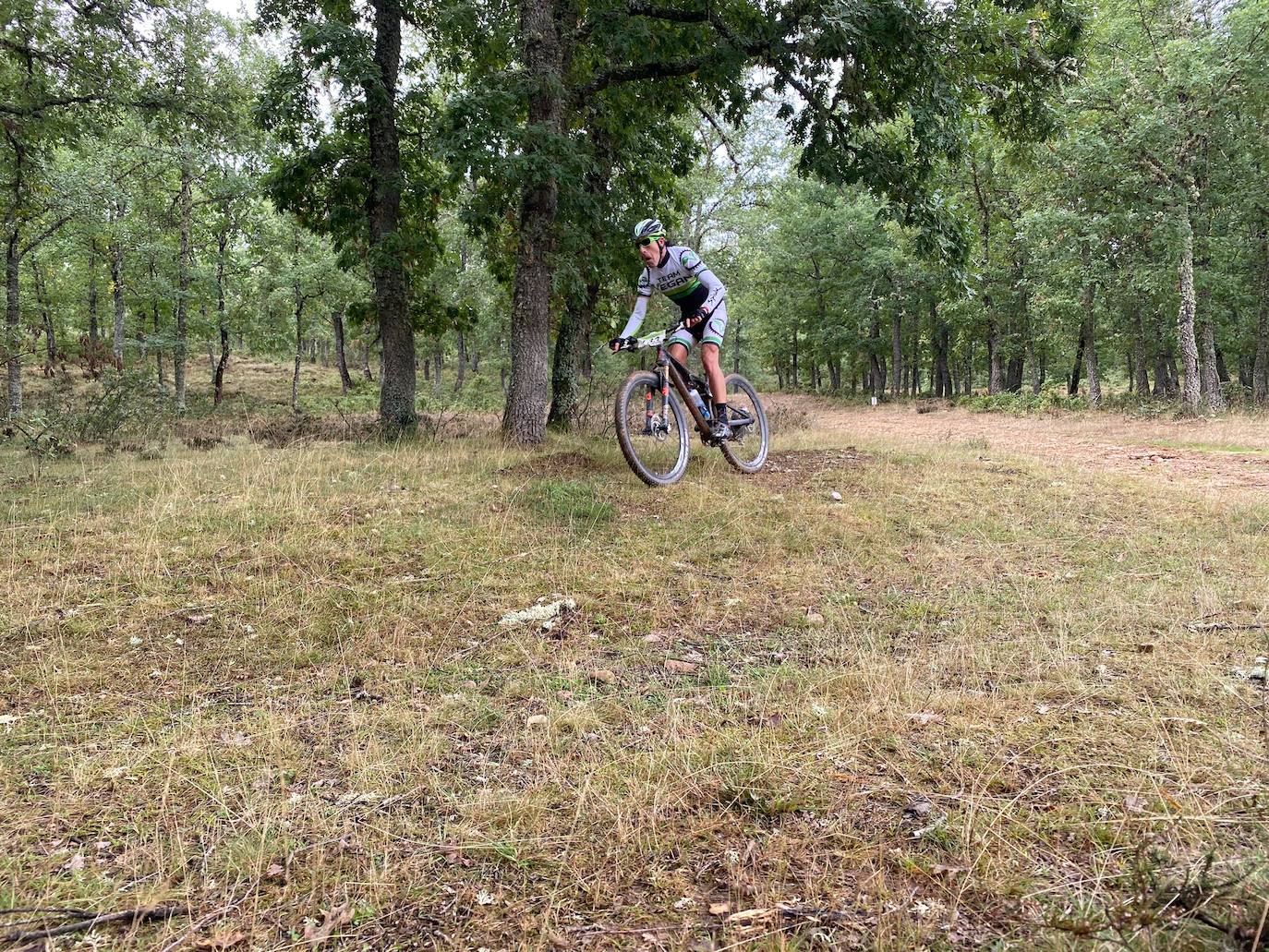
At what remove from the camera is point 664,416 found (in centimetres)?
699

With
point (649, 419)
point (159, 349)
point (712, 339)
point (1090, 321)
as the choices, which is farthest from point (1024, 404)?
point (159, 349)

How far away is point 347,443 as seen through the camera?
34.0 ft

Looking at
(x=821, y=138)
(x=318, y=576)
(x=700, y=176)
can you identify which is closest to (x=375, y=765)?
(x=318, y=576)

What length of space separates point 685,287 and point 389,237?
→ 5.70 meters

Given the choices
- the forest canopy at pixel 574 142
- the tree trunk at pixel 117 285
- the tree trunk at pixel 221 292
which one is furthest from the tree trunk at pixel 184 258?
the tree trunk at pixel 117 285

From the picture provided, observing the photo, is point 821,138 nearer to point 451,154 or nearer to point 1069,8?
point 1069,8

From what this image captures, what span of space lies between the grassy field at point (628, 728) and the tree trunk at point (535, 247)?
3228 millimetres

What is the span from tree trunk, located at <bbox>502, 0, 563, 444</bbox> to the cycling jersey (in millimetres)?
2287

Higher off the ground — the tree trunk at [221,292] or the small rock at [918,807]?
the tree trunk at [221,292]

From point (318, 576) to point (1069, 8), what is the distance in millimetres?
10813

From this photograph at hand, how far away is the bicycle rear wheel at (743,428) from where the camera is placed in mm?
7828

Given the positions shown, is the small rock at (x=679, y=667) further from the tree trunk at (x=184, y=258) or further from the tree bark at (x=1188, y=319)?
the tree trunk at (x=184, y=258)

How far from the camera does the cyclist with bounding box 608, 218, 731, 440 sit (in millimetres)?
6719

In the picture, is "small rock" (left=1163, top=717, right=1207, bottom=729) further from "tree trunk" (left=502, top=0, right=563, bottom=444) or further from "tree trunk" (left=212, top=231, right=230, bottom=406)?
"tree trunk" (left=212, top=231, right=230, bottom=406)
